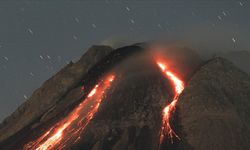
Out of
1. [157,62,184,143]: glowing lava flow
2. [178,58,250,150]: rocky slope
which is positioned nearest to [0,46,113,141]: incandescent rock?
[157,62,184,143]: glowing lava flow

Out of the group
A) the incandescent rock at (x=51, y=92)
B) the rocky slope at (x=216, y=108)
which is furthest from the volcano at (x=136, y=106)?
the incandescent rock at (x=51, y=92)

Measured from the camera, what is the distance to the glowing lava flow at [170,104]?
270ft

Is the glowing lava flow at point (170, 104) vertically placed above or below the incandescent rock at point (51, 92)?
below

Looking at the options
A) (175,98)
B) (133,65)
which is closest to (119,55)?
(133,65)

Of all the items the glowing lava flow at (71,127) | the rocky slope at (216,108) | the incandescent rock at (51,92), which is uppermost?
the glowing lava flow at (71,127)

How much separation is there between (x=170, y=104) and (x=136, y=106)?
6594 mm

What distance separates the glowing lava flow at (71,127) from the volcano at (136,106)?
23 cm

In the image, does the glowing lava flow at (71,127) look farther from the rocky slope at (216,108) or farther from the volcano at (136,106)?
the rocky slope at (216,108)

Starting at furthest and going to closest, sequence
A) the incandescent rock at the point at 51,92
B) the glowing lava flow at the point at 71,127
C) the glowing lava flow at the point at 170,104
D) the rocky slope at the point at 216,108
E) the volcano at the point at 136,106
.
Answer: the incandescent rock at the point at 51,92
the glowing lava flow at the point at 71,127
the glowing lava flow at the point at 170,104
the volcano at the point at 136,106
the rocky slope at the point at 216,108

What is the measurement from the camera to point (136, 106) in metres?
93.1

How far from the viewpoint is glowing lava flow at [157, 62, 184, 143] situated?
82.2 meters

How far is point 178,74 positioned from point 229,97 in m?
19.5

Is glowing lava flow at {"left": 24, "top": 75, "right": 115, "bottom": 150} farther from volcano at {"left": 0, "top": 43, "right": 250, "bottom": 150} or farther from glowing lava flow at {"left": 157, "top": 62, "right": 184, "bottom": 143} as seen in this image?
glowing lava flow at {"left": 157, "top": 62, "right": 184, "bottom": 143}

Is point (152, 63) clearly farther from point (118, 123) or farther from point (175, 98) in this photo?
point (118, 123)
